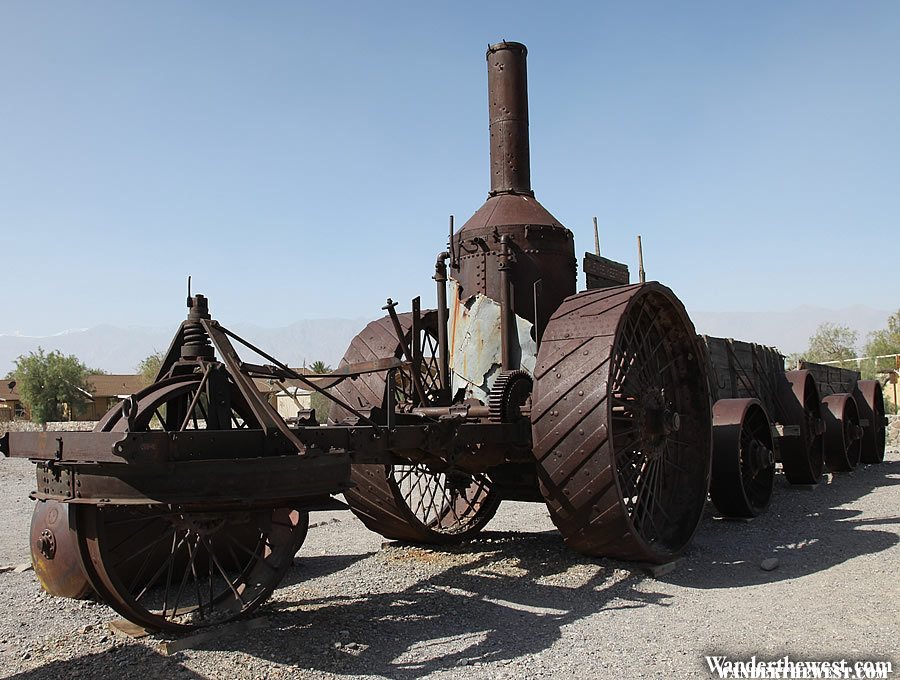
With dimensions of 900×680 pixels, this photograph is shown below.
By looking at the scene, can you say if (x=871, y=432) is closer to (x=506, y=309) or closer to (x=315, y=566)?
(x=506, y=309)

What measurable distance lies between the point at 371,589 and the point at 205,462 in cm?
227

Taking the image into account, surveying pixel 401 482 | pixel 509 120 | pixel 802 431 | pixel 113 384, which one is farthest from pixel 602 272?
pixel 113 384

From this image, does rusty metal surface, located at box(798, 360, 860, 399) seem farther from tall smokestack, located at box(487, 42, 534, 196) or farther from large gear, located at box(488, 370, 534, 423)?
large gear, located at box(488, 370, 534, 423)

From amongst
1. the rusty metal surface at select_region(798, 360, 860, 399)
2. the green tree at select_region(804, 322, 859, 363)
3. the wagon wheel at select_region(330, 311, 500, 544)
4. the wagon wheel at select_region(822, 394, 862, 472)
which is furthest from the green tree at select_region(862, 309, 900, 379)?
the wagon wheel at select_region(330, 311, 500, 544)

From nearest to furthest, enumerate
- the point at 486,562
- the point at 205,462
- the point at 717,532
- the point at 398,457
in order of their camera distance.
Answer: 1. the point at 205,462
2. the point at 398,457
3. the point at 486,562
4. the point at 717,532

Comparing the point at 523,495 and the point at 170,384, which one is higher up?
the point at 170,384

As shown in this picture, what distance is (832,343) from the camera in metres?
51.5

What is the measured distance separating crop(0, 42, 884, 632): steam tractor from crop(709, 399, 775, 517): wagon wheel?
0.07ft

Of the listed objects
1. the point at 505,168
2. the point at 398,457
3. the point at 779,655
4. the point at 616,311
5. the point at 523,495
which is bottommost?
the point at 779,655

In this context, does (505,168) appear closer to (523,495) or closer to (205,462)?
(523,495)

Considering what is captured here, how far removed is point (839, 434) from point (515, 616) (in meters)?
8.72

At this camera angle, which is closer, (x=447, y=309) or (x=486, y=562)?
(x=486, y=562)

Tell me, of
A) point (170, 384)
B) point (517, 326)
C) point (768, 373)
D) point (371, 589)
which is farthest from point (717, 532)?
point (170, 384)

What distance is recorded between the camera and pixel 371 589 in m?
5.81
